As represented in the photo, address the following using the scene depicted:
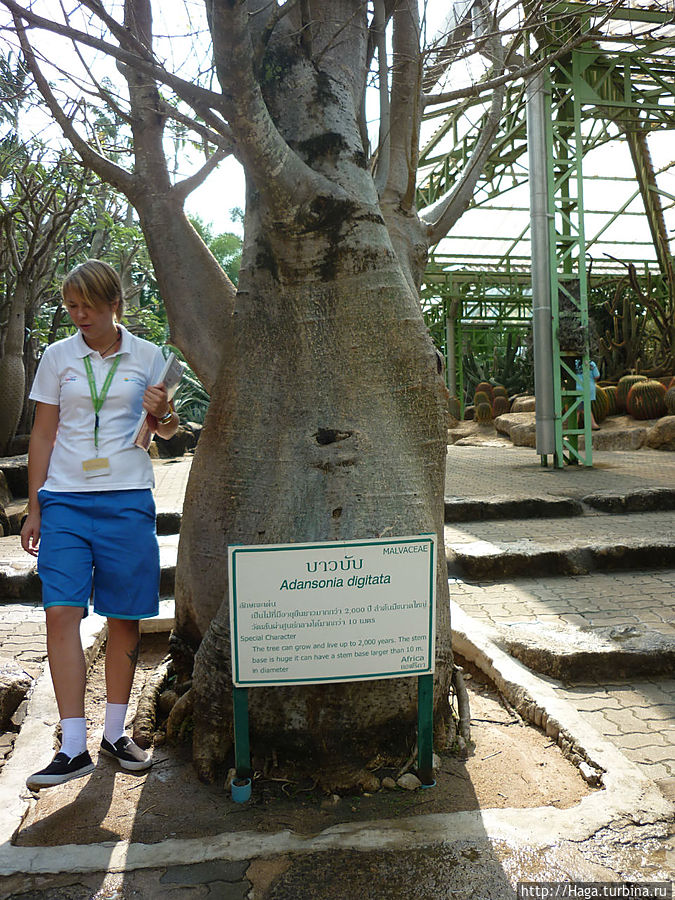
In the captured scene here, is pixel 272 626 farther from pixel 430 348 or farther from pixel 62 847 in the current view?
pixel 430 348

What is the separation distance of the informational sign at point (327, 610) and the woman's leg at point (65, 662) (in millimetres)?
533

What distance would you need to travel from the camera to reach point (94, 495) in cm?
233

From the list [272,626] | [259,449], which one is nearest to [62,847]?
[272,626]

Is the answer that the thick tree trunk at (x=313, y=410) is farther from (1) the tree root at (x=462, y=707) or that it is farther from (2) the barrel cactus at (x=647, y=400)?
(2) the barrel cactus at (x=647, y=400)

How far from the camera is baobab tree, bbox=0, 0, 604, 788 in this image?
2266 mm

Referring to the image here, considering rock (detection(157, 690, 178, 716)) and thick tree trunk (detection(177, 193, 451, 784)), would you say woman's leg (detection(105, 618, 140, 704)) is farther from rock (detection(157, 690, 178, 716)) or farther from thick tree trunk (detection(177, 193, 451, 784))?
rock (detection(157, 690, 178, 716))

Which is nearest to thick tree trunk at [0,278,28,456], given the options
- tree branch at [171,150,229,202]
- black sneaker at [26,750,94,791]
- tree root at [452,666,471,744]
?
tree branch at [171,150,229,202]

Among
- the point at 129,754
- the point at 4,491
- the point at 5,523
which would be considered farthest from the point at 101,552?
the point at 4,491

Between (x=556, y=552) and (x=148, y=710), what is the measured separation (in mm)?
3117

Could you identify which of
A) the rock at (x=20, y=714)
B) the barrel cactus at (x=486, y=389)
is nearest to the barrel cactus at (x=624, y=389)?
the barrel cactus at (x=486, y=389)

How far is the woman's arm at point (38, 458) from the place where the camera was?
2.36m

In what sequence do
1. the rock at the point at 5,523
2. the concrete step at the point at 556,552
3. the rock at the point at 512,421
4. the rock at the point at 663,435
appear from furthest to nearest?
the rock at the point at 512,421 < the rock at the point at 663,435 < the rock at the point at 5,523 < the concrete step at the point at 556,552

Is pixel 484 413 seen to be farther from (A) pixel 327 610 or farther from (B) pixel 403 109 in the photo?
(A) pixel 327 610

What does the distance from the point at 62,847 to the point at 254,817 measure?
51 centimetres
